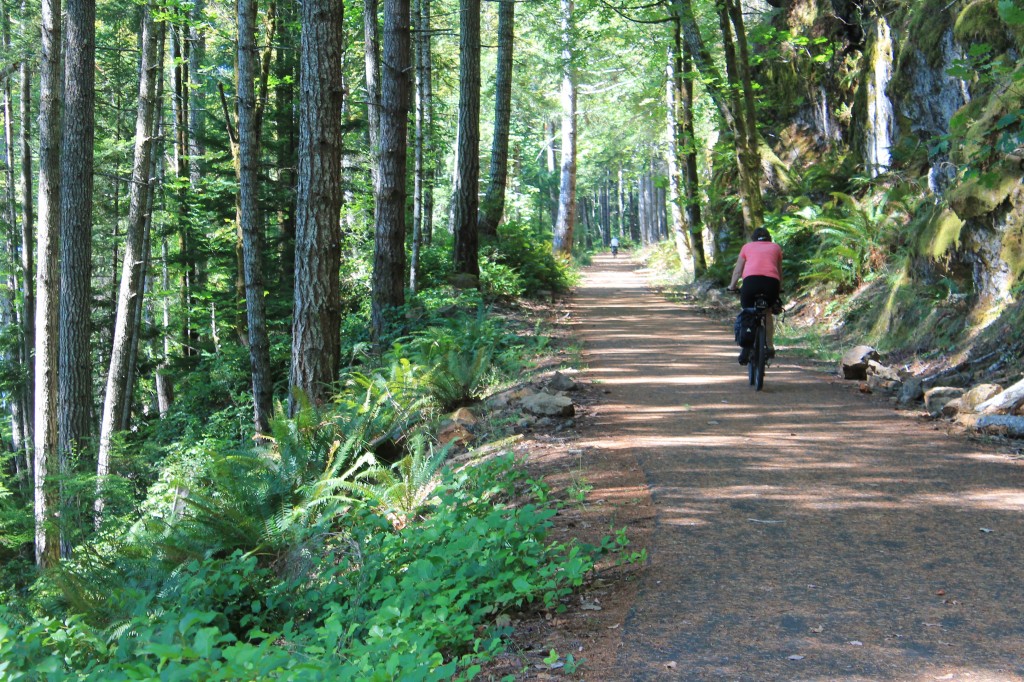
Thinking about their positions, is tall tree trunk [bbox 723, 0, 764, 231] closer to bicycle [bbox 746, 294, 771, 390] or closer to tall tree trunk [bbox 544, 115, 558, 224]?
bicycle [bbox 746, 294, 771, 390]

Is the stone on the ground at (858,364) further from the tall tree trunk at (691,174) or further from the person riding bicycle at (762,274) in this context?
the tall tree trunk at (691,174)

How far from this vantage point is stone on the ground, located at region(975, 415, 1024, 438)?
24.9 feet

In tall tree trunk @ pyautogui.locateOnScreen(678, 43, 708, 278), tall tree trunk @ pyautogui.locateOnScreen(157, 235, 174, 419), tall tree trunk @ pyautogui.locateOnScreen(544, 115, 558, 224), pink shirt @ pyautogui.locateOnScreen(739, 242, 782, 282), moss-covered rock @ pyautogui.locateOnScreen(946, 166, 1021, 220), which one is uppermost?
tall tree trunk @ pyautogui.locateOnScreen(544, 115, 558, 224)

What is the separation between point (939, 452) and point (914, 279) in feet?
19.8

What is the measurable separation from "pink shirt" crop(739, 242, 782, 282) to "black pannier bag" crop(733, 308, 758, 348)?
1.66ft

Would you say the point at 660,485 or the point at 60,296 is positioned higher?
the point at 60,296

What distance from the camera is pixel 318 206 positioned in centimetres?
964

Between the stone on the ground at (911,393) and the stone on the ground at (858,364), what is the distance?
140cm

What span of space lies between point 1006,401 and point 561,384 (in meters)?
4.43

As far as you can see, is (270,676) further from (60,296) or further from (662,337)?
(662,337)

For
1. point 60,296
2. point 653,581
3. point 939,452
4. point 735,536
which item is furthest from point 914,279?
point 60,296

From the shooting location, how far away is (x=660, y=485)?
6492 millimetres

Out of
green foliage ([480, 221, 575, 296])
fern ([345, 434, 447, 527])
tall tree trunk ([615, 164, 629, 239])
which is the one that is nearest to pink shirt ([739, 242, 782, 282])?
fern ([345, 434, 447, 527])

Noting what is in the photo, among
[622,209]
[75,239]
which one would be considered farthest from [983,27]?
[622,209]
